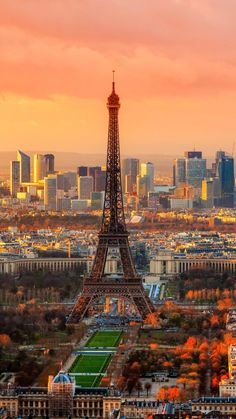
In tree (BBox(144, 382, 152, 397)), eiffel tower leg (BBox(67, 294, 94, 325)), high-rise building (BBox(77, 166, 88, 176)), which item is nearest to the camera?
tree (BBox(144, 382, 152, 397))

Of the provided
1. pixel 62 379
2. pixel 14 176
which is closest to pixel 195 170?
pixel 14 176

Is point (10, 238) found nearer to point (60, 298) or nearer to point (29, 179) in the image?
point (60, 298)

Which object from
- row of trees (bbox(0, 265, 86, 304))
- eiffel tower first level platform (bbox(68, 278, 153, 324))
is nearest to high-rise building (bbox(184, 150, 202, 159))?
row of trees (bbox(0, 265, 86, 304))

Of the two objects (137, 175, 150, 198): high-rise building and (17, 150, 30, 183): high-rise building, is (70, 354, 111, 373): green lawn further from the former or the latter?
(17, 150, 30, 183): high-rise building

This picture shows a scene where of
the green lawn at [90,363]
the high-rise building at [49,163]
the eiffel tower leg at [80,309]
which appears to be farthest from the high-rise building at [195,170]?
the green lawn at [90,363]

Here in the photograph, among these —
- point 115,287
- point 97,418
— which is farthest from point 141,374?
point 115,287

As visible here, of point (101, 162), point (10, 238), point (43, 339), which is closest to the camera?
point (43, 339)
